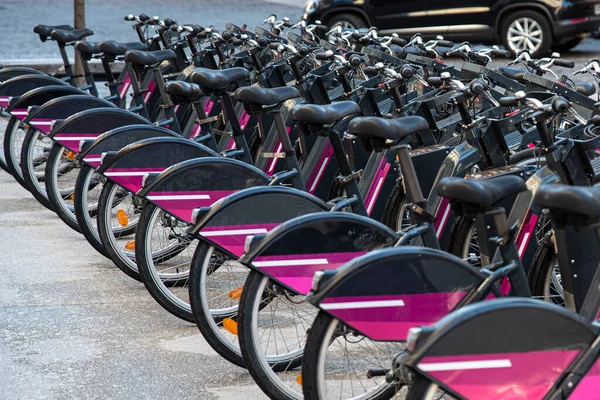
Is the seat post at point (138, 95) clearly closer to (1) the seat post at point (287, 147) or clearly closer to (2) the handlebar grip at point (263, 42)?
(2) the handlebar grip at point (263, 42)

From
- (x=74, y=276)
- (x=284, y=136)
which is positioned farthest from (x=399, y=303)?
(x=74, y=276)

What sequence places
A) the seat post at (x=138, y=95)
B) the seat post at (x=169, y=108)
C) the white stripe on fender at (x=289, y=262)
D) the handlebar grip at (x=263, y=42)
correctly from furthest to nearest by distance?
the seat post at (x=138, y=95)
the handlebar grip at (x=263, y=42)
the seat post at (x=169, y=108)
the white stripe on fender at (x=289, y=262)

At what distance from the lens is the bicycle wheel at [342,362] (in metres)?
3.38

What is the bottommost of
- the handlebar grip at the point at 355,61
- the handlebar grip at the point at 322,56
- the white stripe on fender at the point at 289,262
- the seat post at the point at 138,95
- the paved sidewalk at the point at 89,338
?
the paved sidewalk at the point at 89,338

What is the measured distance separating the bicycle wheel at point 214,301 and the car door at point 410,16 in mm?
11216

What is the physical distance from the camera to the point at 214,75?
5188 millimetres

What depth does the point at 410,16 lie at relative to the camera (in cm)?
1560

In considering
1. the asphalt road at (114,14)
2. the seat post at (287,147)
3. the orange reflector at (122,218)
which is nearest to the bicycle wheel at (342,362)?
the seat post at (287,147)

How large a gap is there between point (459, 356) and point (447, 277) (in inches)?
23.9

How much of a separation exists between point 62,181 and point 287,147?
2371mm

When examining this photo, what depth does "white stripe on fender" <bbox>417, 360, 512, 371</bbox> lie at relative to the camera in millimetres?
2732

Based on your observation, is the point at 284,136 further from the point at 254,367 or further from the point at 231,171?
the point at 254,367

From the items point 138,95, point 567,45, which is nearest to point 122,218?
point 138,95

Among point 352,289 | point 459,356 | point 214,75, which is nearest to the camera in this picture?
point 459,356
